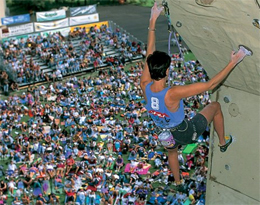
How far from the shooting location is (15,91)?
26.7 meters

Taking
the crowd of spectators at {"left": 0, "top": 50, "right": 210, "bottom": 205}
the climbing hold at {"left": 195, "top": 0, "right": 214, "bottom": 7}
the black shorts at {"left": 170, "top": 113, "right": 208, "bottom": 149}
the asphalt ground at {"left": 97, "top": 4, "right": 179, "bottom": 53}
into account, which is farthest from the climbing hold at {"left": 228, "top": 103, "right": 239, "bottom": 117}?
the asphalt ground at {"left": 97, "top": 4, "right": 179, "bottom": 53}

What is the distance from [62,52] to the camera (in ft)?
97.7

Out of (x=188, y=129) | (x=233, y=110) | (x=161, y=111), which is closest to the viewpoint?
(x=161, y=111)

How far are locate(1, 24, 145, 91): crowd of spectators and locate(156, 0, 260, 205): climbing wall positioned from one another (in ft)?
66.0

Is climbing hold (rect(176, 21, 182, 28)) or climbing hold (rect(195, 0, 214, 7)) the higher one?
climbing hold (rect(195, 0, 214, 7))

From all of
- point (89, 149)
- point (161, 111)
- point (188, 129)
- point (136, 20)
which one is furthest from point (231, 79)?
point (136, 20)

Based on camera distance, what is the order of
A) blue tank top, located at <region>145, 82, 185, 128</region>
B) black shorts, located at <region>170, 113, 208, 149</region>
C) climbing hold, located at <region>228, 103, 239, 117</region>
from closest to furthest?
1. blue tank top, located at <region>145, 82, 185, 128</region>
2. black shorts, located at <region>170, 113, 208, 149</region>
3. climbing hold, located at <region>228, 103, 239, 117</region>

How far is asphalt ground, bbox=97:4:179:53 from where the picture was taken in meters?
34.3

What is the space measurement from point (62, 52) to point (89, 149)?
11.8 meters

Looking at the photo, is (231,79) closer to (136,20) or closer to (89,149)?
(89,149)

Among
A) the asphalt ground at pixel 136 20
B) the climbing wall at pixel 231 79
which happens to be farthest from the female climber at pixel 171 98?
the asphalt ground at pixel 136 20

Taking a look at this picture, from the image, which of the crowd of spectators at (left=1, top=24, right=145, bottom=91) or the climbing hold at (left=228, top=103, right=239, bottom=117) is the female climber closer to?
the climbing hold at (left=228, top=103, right=239, bottom=117)

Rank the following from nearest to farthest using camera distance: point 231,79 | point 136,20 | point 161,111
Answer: point 161,111
point 231,79
point 136,20

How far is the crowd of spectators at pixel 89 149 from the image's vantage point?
1589 centimetres
